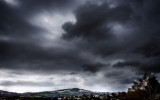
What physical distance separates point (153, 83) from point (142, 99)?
12193mm

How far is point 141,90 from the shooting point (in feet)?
330

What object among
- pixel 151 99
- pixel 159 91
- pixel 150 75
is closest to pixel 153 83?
pixel 159 91

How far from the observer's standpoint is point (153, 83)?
3829 inches

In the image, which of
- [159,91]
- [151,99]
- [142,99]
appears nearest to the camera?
[151,99]

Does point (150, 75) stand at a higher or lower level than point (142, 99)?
higher

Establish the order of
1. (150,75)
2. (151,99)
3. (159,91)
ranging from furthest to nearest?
(159,91), (150,75), (151,99)

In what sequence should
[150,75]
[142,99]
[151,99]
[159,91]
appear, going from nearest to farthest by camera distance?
[151,99]
[150,75]
[142,99]
[159,91]

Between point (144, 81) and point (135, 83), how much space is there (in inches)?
579

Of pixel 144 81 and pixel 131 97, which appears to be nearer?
pixel 144 81

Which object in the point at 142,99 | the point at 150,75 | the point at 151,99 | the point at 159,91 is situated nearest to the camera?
the point at 151,99

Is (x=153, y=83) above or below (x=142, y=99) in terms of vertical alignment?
above

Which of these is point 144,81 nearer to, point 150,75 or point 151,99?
point 150,75

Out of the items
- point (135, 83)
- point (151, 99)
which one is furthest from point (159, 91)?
point (151, 99)

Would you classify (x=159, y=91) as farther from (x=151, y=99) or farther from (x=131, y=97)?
(x=151, y=99)
